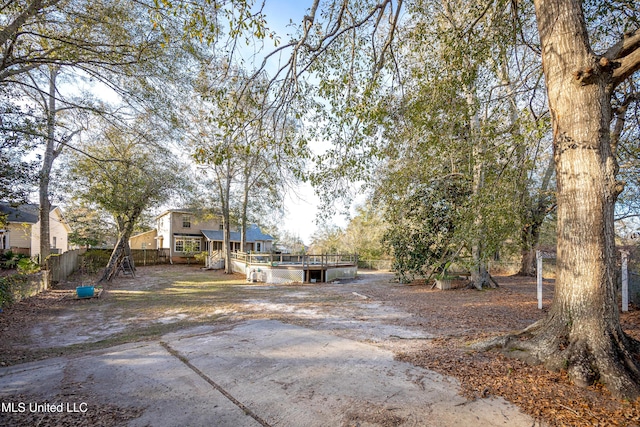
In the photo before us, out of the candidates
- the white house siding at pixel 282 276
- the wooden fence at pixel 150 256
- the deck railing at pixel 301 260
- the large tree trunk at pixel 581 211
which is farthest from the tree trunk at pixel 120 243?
the large tree trunk at pixel 581 211

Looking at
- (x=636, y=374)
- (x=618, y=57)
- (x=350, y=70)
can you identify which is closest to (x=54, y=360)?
(x=350, y=70)

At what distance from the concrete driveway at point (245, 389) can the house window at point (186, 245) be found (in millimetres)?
25563

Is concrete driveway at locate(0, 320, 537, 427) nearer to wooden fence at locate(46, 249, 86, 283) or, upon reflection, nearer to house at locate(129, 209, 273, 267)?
wooden fence at locate(46, 249, 86, 283)

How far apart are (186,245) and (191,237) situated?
103 cm

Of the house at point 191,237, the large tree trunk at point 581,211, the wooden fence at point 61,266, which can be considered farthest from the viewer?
the house at point 191,237

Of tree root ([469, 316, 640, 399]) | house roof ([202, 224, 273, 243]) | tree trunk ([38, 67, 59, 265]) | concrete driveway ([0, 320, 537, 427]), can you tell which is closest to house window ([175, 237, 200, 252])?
house roof ([202, 224, 273, 243])

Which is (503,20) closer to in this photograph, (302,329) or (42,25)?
(302,329)

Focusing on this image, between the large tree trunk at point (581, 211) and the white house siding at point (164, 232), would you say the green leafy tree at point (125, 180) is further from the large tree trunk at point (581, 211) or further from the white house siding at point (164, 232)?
the white house siding at point (164, 232)

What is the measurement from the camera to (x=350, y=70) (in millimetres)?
5746

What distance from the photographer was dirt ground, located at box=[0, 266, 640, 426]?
9.52 feet

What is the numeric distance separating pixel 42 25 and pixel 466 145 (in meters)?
9.78

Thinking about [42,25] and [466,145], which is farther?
[466,145]

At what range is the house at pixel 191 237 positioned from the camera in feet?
92.9

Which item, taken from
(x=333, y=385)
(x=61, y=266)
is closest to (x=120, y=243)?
(x=61, y=266)
